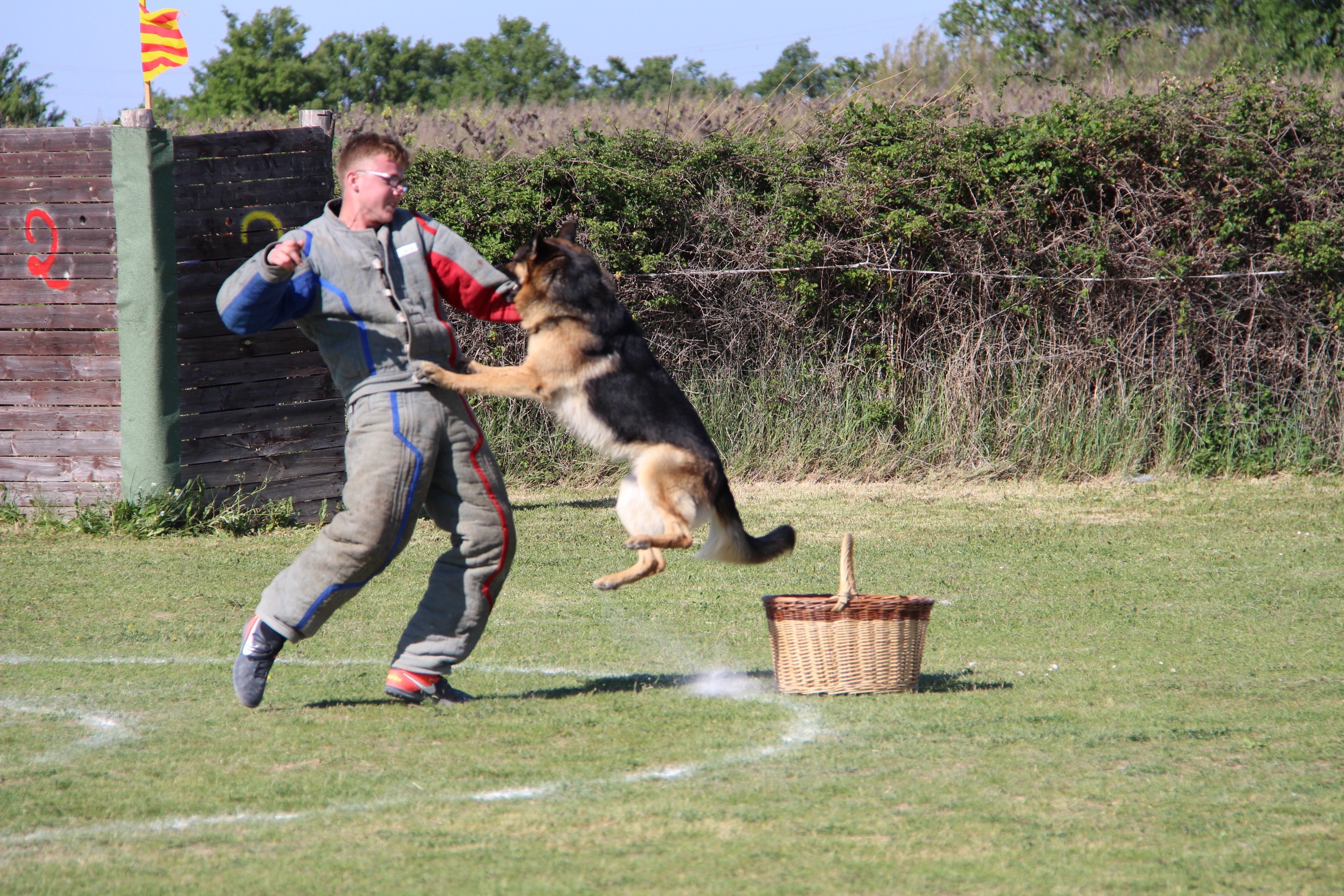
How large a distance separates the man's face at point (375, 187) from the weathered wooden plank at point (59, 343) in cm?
441

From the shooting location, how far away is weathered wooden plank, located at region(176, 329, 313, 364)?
8.20m

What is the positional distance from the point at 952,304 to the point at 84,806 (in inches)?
342

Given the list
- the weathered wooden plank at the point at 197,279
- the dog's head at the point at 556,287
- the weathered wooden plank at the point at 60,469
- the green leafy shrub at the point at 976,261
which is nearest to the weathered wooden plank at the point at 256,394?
the weathered wooden plank at the point at 60,469

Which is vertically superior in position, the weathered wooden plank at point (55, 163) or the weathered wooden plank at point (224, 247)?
the weathered wooden plank at point (55, 163)

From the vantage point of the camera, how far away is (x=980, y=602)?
263 inches

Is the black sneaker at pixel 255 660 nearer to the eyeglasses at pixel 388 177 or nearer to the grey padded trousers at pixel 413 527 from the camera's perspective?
the grey padded trousers at pixel 413 527

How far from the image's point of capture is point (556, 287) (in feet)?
16.9

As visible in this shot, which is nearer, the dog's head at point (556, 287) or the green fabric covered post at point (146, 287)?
the dog's head at point (556, 287)

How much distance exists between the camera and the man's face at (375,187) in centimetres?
447

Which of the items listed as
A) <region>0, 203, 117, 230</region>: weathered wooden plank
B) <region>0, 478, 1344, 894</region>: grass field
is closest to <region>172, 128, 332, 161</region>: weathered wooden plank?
<region>0, 203, 117, 230</region>: weathered wooden plank

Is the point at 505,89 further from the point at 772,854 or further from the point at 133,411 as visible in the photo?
the point at 772,854

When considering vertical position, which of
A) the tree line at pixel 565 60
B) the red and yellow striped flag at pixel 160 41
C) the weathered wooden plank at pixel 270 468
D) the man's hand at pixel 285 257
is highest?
the tree line at pixel 565 60

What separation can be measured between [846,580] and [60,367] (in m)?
5.98

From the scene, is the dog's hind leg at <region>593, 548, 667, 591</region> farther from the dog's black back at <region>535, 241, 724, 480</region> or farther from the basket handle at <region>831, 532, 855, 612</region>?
the basket handle at <region>831, 532, 855, 612</region>
